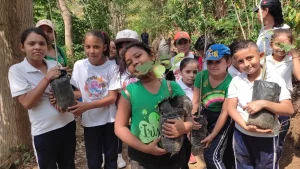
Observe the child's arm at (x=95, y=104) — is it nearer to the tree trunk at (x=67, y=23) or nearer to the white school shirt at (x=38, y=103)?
the white school shirt at (x=38, y=103)

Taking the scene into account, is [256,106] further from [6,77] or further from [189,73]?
[6,77]

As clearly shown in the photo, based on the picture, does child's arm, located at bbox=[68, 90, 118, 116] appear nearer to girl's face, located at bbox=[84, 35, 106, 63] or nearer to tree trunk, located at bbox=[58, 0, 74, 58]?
girl's face, located at bbox=[84, 35, 106, 63]

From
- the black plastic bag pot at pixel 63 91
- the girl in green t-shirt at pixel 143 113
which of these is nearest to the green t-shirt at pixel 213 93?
the girl in green t-shirt at pixel 143 113

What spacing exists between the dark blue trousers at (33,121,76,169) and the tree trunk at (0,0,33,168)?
1111 mm

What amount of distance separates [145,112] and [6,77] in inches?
87.0

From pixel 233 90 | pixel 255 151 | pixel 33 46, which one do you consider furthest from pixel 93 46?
pixel 255 151

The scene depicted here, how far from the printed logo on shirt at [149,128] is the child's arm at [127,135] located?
0.05 m

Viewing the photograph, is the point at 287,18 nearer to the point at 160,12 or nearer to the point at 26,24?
the point at 26,24

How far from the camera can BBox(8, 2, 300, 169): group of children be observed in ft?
5.93

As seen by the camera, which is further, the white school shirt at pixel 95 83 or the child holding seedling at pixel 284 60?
the white school shirt at pixel 95 83

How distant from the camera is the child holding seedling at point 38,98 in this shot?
7.17 ft

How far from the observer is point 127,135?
1.77 meters

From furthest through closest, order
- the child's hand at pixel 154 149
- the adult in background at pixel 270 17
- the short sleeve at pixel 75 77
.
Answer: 1. the adult in background at pixel 270 17
2. the short sleeve at pixel 75 77
3. the child's hand at pixel 154 149

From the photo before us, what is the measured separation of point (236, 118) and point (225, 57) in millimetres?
626
